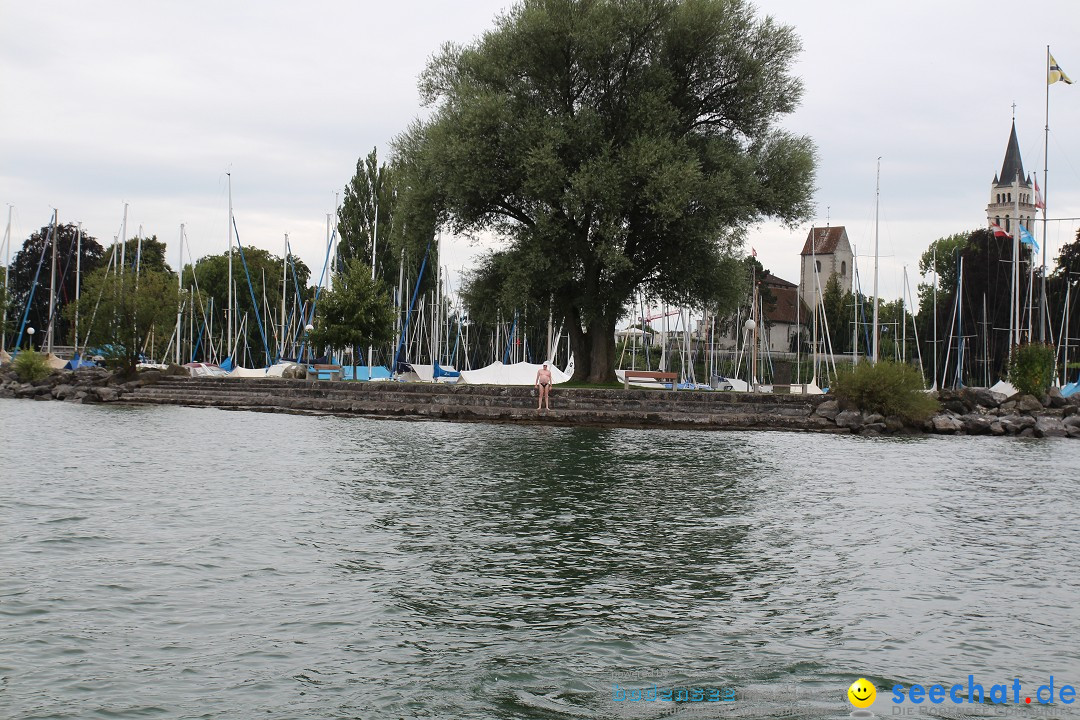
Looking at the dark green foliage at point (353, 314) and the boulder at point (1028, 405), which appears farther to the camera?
the dark green foliage at point (353, 314)

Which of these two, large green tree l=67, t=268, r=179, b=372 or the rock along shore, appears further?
large green tree l=67, t=268, r=179, b=372

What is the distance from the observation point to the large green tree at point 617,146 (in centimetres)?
3238

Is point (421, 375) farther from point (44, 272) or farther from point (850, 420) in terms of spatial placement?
point (44, 272)

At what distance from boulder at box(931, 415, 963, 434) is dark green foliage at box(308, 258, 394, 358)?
2548cm

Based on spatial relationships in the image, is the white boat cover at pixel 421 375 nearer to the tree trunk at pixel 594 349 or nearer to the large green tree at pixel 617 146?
the tree trunk at pixel 594 349

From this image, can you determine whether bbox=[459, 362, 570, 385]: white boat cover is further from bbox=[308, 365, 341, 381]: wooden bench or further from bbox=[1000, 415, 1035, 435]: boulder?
bbox=[1000, 415, 1035, 435]: boulder

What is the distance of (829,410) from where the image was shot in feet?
103

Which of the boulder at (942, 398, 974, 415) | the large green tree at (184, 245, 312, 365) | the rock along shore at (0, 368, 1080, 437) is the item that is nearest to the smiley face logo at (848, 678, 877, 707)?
the rock along shore at (0, 368, 1080, 437)

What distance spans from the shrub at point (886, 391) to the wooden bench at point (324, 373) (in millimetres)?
22279

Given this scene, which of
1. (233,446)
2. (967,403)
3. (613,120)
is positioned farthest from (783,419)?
(233,446)

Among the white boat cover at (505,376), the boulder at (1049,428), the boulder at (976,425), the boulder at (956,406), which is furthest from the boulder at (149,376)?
the boulder at (1049,428)

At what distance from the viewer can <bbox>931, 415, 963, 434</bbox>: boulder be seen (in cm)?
3188

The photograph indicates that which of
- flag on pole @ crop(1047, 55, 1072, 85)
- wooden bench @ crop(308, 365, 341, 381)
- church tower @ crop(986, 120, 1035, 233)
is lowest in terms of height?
wooden bench @ crop(308, 365, 341, 381)

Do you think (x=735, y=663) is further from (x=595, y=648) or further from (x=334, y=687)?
(x=334, y=687)
